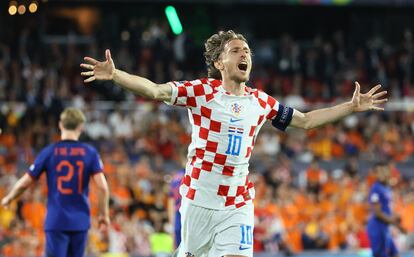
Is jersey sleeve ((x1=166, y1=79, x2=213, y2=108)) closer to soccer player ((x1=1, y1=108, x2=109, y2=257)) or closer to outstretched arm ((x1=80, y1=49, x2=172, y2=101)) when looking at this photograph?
outstretched arm ((x1=80, y1=49, x2=172, y2=101))

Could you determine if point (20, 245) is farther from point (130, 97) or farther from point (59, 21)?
point (59, 21)

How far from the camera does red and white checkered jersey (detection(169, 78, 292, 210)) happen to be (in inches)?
253

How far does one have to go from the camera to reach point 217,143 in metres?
6.42

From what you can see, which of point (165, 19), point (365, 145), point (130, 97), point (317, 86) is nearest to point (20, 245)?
point (130, 97)

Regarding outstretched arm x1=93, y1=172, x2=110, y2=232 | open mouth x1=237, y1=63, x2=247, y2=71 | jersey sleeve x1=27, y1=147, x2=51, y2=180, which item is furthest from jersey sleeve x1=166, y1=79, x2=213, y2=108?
jersey sleeve x1=27, y1=147, x2=51, y2=180

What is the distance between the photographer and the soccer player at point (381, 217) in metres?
11.7

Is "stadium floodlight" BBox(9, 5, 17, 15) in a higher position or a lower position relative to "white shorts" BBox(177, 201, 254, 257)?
higher

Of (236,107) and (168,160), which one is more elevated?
(168,160)

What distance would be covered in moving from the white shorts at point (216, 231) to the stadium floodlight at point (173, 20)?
1792cm

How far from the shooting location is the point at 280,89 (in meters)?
22.1

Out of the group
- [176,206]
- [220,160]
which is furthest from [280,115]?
[176,206]

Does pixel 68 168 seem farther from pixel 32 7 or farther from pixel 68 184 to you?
pixel 32 7

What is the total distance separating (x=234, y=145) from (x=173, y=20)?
19.0 meters

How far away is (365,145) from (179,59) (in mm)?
5353
